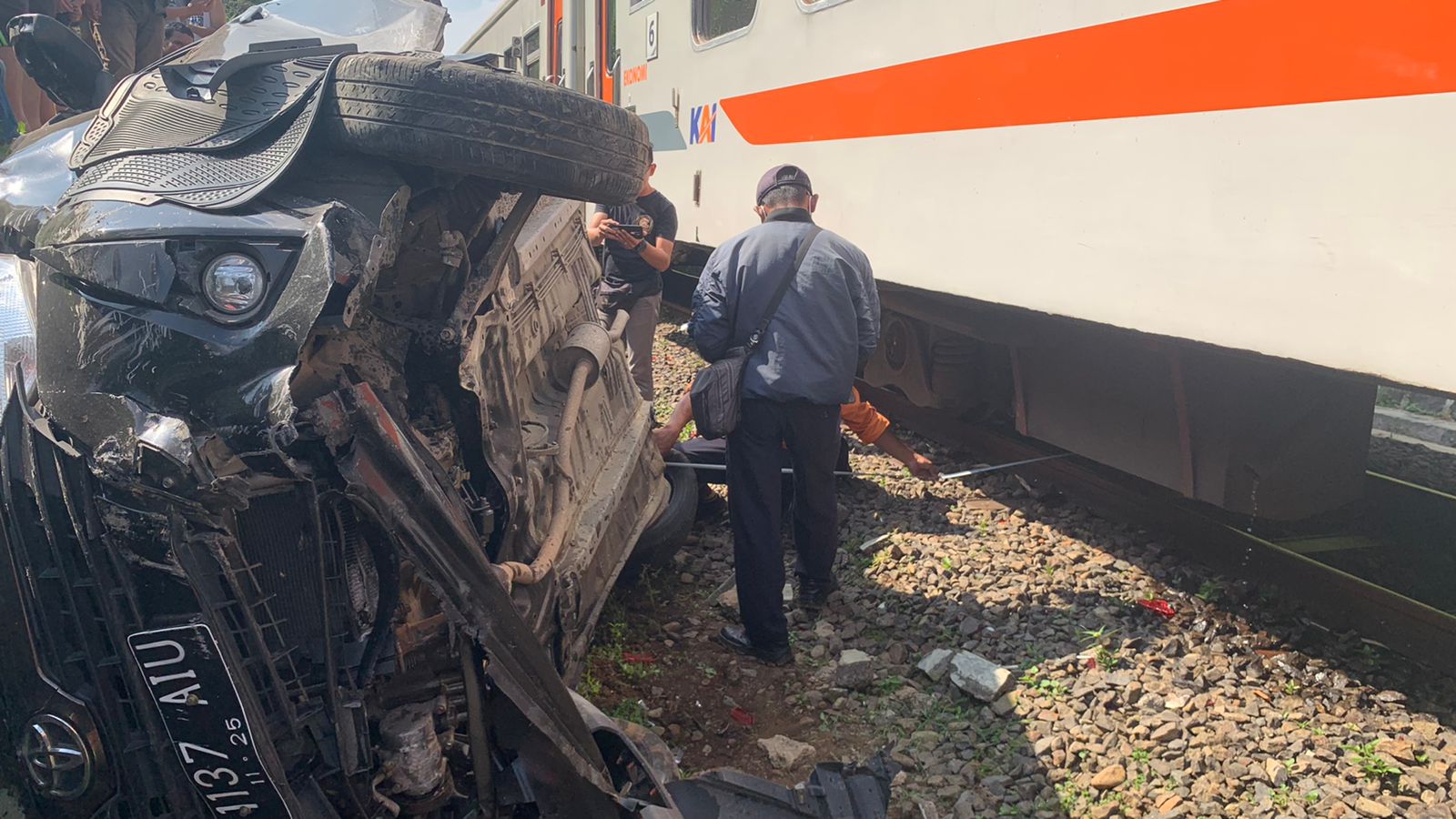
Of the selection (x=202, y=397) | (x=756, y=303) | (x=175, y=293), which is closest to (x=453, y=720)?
(x=202, y=397)

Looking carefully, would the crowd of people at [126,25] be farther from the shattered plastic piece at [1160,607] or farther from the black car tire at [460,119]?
the shattered plastic piece at [1160,607]

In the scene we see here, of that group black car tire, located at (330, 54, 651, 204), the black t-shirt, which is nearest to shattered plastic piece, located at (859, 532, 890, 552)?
the black t-shirt

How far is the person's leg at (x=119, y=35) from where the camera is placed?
4.27 meters

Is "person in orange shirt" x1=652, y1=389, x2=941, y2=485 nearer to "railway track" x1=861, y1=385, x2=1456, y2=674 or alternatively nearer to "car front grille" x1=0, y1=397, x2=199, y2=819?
"railway track" x1=861, y1=385, x2=1456, y2=674

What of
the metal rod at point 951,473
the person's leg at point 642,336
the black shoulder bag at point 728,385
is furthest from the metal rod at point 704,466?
the person's leg at point 642,336

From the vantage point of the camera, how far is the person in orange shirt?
4938 mm

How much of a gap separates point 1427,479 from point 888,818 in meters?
4.10

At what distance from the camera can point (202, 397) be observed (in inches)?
66.9

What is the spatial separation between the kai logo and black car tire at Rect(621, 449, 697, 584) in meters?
3.18

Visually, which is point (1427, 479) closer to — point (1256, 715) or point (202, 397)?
point (1256, 715)

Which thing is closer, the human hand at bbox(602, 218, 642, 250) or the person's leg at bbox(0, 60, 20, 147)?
the person's leg at bbox(0, 60, 20, 147)

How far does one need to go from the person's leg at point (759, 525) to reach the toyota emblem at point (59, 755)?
2391mm

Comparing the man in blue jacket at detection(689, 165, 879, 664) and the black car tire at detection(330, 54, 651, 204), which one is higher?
the black car tire at detection(330, 54, 651, 204)

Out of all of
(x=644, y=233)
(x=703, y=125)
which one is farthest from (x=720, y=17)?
(x=644, y=233)
